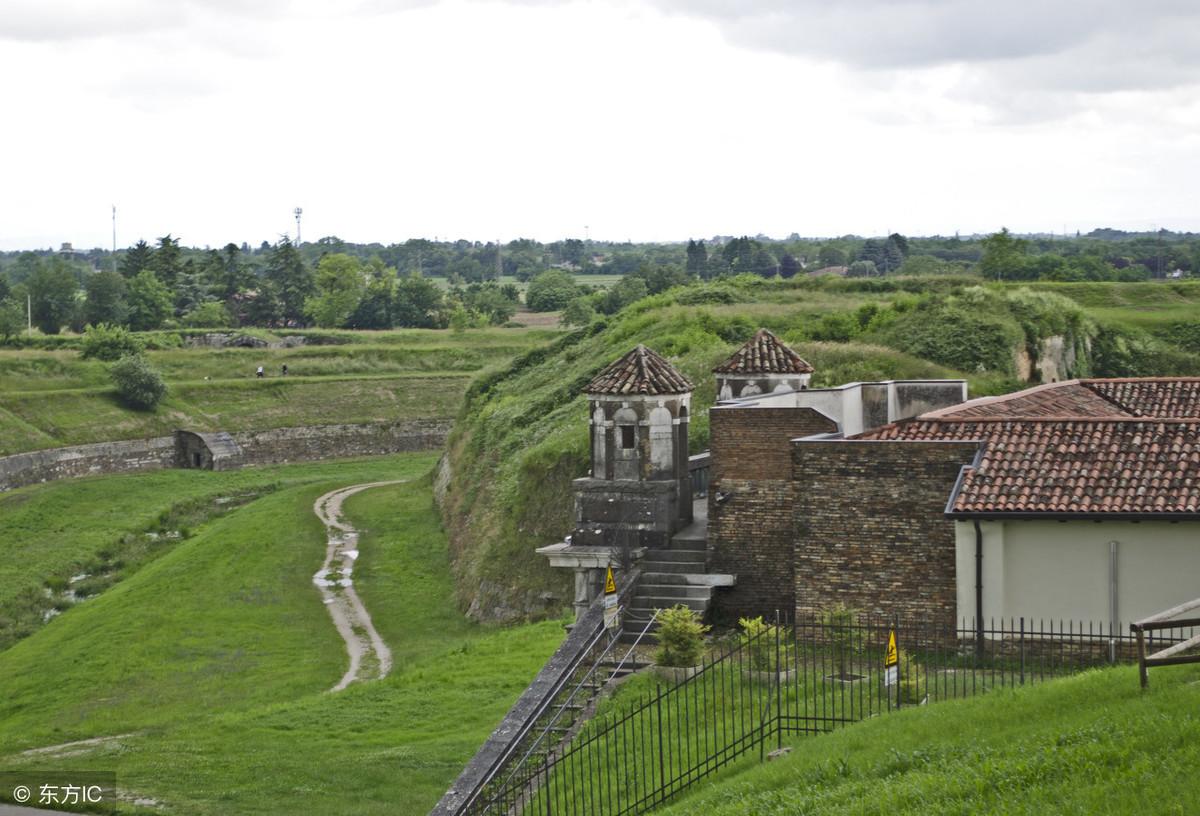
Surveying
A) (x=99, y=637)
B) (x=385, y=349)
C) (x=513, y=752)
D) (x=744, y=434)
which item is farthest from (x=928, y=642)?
(x=385, y=349)

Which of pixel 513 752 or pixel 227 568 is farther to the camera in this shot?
pixel 227 568

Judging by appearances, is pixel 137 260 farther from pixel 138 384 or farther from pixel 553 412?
pixel 553 412

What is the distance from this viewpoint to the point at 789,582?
73.6ft

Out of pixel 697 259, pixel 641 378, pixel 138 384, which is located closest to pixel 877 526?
pixel 641 378

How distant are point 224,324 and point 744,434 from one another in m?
106

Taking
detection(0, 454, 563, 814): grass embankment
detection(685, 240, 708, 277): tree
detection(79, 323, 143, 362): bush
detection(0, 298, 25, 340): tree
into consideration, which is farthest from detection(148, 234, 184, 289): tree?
detection(0, 454, 563, 814): grass embankment

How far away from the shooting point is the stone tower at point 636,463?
2341 cm

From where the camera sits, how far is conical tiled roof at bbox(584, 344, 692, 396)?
942 inches

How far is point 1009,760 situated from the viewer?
1291 cm

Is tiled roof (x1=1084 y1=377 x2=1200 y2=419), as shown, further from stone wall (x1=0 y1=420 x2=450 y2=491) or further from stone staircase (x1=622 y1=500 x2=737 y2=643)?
stone wall (x1=0 y1=420 x2=450 y2=491)

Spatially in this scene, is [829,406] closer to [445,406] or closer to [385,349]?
[445,406]

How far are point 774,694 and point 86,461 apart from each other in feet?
193

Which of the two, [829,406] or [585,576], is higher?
[829,406]

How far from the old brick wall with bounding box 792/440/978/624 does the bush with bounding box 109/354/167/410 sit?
64.0 meters
